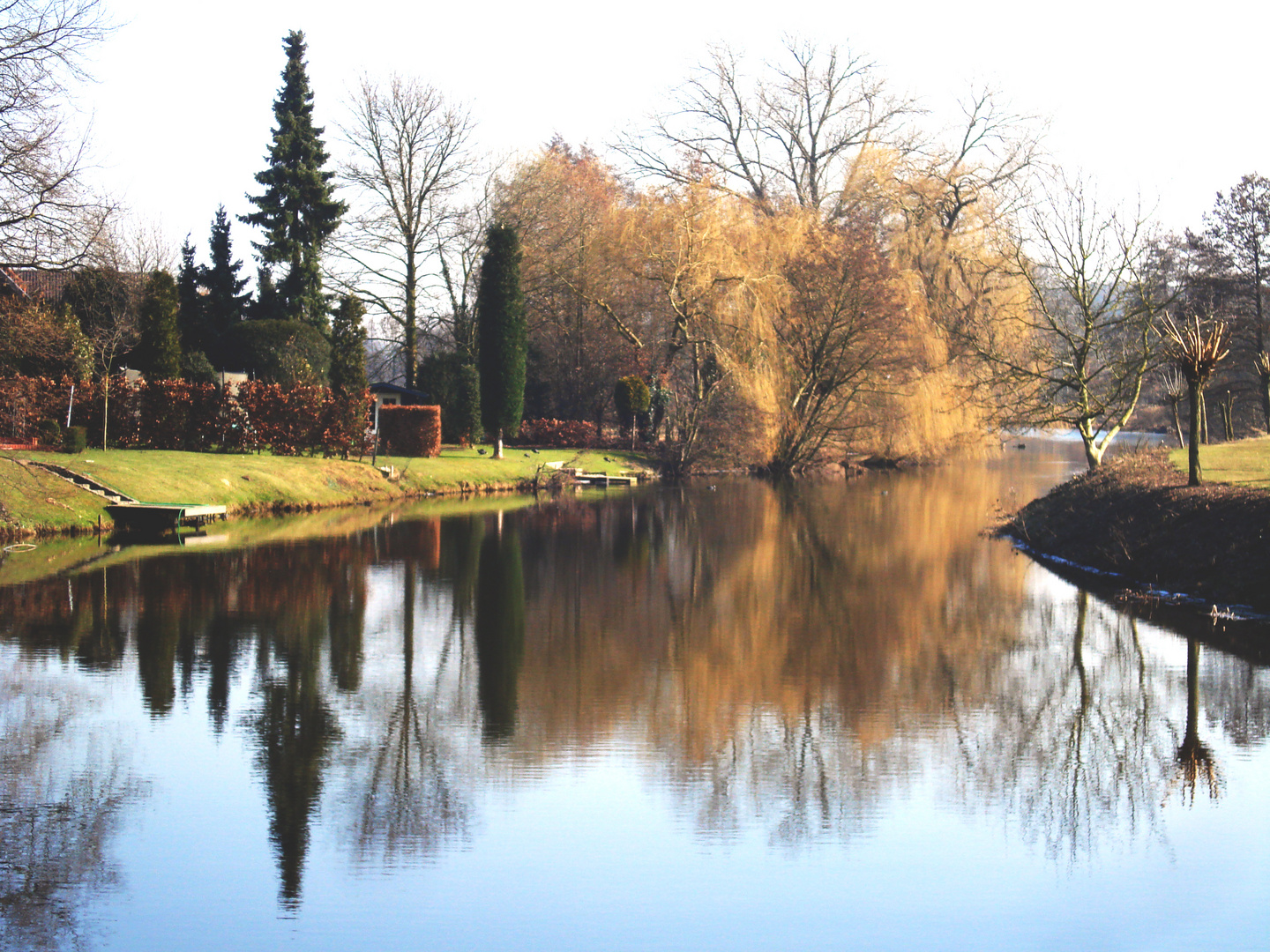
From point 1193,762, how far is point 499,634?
22.0ft

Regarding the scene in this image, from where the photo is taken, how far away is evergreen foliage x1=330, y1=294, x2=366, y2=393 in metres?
31.0

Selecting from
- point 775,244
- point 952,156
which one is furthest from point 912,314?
point 952,156

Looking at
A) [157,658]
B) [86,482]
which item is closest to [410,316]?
[86,482]

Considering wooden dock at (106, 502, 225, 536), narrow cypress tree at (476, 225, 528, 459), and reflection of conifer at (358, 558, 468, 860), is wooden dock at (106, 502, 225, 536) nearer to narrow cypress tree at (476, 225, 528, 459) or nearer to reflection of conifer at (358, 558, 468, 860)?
reflection of conifer at (358, 558, 468, 860)

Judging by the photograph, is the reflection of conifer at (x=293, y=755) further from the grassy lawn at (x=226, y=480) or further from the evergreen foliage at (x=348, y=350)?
the evergreen foliage at (x=348, y=350)

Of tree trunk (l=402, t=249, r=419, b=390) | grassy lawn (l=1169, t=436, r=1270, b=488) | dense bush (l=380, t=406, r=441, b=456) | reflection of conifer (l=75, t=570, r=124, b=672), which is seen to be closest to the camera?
reflection of conifer (l=75, t=570, r=124, b=672)

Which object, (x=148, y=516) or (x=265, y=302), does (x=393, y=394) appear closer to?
(x=265, y=302)

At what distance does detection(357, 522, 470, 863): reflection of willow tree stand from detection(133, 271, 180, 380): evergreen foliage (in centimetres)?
2265

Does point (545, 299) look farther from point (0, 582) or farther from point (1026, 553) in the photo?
point (0, 582)

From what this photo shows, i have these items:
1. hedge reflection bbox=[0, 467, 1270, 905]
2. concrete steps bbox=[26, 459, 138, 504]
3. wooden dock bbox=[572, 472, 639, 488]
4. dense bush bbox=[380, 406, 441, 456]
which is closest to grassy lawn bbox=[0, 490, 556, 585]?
hedge reflection bbox=[0, 467, 1270, 905]

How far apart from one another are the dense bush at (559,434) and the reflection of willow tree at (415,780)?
3008 centimetres

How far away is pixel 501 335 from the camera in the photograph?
36781 millimetres

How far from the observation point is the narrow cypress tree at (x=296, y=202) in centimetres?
3981

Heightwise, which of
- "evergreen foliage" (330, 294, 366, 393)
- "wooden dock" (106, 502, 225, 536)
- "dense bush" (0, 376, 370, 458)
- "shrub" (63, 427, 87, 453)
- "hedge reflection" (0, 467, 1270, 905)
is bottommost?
"hedge reflection" (0, 467, 1270, 905)
